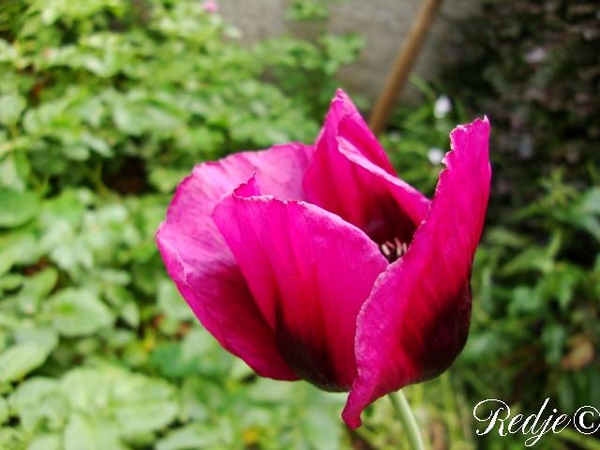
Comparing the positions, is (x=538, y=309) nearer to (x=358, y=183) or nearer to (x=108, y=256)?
(x=108, y=256)

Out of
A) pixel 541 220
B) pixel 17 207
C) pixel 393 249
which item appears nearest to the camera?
Result: pixel 393 249

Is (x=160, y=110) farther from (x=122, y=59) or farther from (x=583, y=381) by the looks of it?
(x=583, y=381)

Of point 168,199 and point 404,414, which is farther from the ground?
point 404,414

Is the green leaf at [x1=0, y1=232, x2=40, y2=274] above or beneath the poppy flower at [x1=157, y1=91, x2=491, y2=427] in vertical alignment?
beneath

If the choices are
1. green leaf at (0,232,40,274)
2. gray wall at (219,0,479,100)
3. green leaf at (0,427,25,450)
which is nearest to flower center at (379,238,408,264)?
green leaf at (0,427,25,450)

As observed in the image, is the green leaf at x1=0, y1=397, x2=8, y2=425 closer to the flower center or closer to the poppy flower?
the poppy flower

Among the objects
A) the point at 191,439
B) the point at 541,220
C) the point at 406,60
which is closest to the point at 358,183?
the point at 191,439

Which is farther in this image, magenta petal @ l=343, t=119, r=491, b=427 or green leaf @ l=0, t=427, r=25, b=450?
green leaf @ l=0, t=427, r=25, b=450
